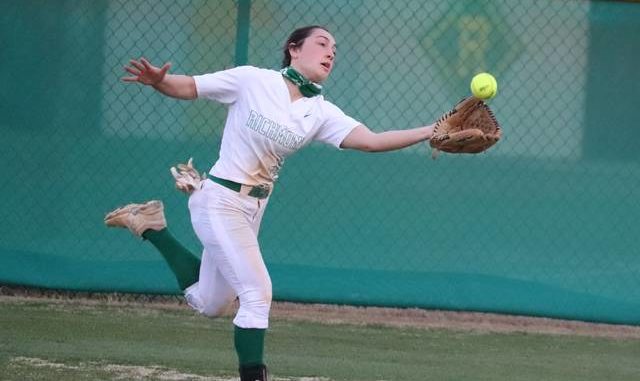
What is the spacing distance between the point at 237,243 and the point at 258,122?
495 millimetres

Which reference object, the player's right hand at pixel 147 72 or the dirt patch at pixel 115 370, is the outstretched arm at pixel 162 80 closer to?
the player's right hand at pixel 147 72

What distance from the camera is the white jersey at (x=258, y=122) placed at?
5.16 meters

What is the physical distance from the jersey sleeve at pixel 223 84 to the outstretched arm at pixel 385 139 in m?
0.50

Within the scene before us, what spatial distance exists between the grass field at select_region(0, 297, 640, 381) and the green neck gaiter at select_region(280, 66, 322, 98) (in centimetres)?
133

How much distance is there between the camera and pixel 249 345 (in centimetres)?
496

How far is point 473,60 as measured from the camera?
7.93 meters

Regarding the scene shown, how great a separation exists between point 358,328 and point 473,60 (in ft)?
5.89

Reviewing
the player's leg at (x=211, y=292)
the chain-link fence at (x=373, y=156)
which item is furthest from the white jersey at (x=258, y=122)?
the chain-link fence at (x=373, y=156)

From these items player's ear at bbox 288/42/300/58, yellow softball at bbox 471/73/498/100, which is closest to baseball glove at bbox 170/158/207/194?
player's ear at bbox 288/42/300/58

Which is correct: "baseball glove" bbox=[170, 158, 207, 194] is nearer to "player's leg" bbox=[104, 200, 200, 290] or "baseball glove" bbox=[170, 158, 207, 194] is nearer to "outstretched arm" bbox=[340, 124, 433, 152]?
"player's leg" bbox=[104, 200, 200, 290]

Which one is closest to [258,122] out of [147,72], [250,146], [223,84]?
[250,146]

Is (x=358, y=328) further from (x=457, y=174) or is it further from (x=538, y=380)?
(x=538, y=380)

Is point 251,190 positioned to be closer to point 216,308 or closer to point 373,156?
point 216,308

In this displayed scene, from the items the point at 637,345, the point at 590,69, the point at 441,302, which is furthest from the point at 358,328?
the point at 590,69
